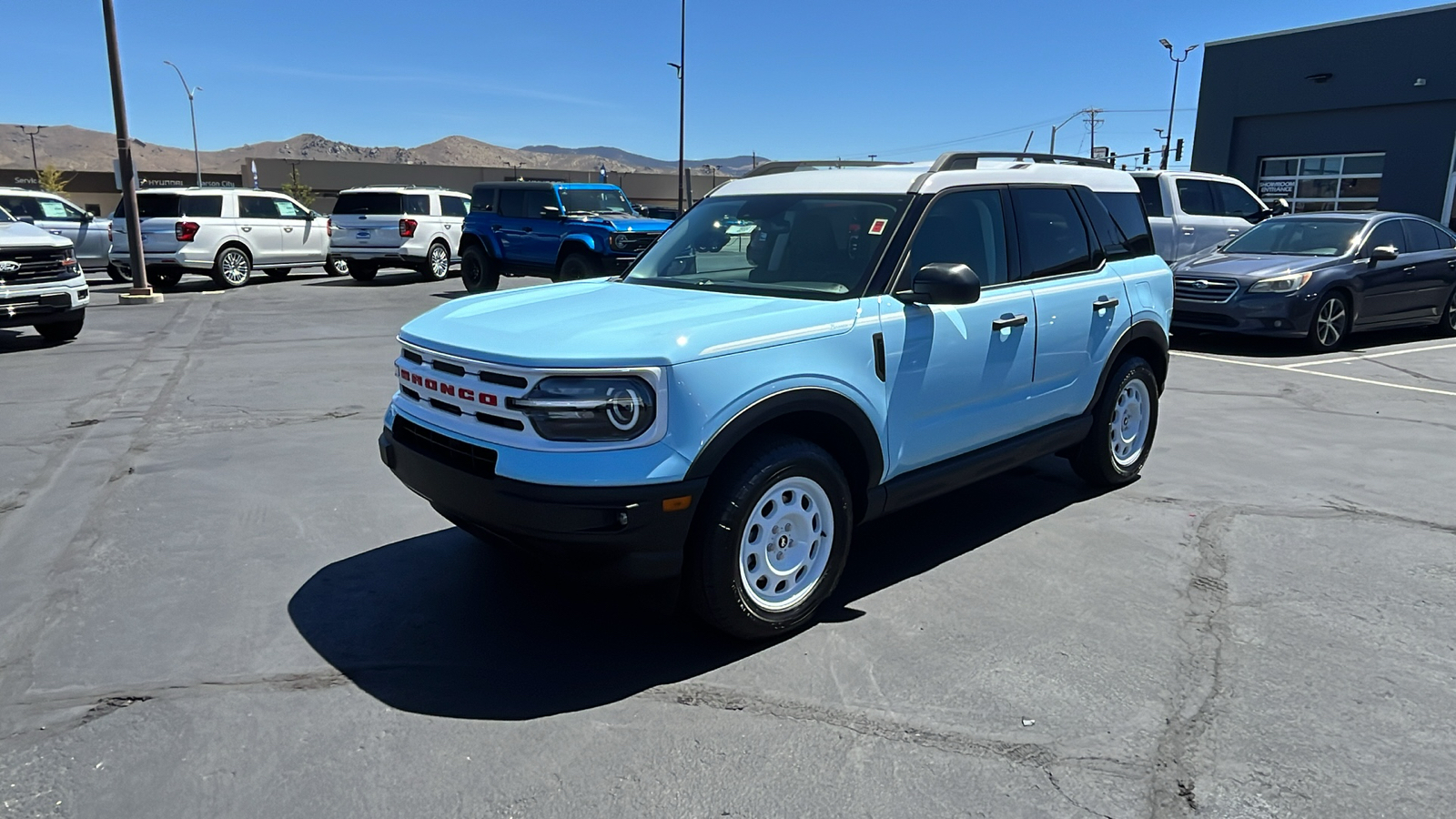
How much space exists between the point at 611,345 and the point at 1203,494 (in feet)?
13.3

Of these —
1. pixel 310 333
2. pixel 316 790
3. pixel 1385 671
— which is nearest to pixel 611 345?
pixel 316 790

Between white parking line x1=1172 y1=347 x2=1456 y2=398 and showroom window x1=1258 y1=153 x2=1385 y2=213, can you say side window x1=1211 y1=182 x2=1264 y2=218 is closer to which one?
white parking line x1=1172 y1=347 x2=1456 y2=398

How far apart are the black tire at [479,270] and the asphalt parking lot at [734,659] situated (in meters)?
10.7

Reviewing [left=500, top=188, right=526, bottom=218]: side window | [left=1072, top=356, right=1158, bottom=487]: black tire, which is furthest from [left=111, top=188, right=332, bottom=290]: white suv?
[left=1072, top=356, right=1158, bottom=487]: black tire

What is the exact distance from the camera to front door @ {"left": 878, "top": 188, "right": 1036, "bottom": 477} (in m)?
4.14

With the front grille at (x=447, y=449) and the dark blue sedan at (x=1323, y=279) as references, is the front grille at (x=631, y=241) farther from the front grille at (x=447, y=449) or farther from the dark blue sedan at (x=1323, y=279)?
the front grille at (x=447, y=449)

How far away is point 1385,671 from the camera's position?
3596mm

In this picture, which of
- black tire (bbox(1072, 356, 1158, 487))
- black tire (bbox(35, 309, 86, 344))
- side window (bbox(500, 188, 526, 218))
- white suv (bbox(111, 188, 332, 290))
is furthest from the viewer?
white suv (bbox(111, 188, 332, 290))

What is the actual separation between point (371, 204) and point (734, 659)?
1749 cm

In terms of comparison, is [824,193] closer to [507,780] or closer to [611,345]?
[611,345]

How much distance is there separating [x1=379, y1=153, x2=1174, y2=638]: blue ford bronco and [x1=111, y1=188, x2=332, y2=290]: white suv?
15.6 meters

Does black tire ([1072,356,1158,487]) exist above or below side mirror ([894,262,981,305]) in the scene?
below

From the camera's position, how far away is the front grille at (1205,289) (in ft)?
36.5

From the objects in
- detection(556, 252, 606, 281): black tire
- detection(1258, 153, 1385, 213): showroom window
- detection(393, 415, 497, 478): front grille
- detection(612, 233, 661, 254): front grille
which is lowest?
detection(393, 415, 497, 478): front grille
